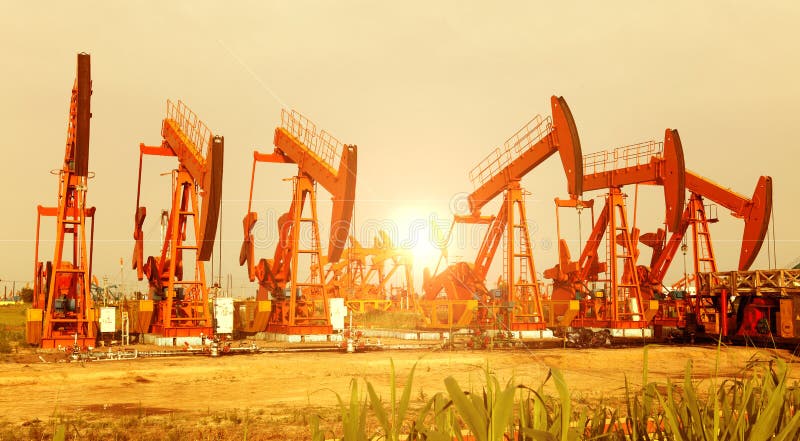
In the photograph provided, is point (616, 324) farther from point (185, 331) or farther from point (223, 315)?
point (185, 331)

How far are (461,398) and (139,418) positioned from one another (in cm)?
982

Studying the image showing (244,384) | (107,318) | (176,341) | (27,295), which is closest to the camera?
(244,384)

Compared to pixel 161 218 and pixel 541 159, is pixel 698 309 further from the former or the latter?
pixel 161 218

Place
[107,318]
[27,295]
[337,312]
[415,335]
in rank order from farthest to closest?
[27,295] < [415,335] < [337,312] < [107,318]

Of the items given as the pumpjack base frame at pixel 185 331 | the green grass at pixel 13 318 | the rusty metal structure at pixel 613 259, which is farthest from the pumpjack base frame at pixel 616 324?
the green grass at pixel 13 318

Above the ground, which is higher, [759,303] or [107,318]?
[759,303]

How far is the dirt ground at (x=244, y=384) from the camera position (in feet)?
34.9

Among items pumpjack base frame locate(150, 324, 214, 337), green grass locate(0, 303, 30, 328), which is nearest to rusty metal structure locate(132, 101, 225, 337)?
pumpjack base frame locate(150, 324, 214, 337)

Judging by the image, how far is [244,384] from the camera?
55.4ft

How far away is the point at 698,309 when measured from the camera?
29.6 metres

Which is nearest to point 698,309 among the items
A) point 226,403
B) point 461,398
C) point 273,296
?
point 273,296

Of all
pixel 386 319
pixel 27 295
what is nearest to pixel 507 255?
pixel 386 319

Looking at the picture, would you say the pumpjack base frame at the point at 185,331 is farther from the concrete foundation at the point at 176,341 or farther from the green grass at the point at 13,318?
the green grass at the point at 13,318

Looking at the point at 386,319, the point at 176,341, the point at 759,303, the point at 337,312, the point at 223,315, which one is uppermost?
the point at 759,303
